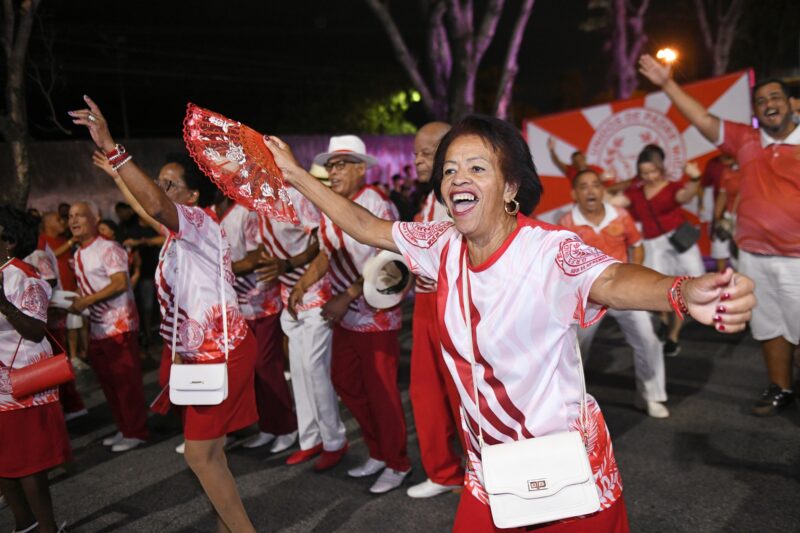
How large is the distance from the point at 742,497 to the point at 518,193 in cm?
285

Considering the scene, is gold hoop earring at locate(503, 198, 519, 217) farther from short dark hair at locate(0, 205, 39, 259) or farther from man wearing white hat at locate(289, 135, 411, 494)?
short dark hair at locate(0, 205, 39, 259)

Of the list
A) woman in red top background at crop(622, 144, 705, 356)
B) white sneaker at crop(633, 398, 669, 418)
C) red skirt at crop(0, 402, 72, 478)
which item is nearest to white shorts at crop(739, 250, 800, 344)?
white sneaker at crop(633, 398, 669, 418)

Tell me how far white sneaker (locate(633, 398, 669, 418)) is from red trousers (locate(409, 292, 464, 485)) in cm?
200

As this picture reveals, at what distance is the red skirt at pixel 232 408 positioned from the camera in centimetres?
324

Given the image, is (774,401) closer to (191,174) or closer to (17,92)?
(191,174)

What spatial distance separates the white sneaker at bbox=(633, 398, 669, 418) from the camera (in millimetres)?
5391

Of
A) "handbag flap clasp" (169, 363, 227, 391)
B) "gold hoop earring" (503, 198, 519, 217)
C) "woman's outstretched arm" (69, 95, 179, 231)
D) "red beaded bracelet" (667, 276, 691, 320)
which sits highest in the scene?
"woman's outstretched arm" (69, 95, 179, 231)

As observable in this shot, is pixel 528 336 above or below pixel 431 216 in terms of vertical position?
below

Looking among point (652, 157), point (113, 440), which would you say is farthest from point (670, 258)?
point (113, 440)

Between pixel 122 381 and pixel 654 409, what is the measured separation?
14.3 feet

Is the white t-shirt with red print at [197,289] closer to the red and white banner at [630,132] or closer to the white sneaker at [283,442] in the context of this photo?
the white sneaker at [283,442]

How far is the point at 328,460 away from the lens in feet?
16.0

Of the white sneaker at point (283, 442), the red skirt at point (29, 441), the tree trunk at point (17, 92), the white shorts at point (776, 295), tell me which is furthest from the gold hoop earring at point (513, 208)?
the tree trunk at point (17, 92)

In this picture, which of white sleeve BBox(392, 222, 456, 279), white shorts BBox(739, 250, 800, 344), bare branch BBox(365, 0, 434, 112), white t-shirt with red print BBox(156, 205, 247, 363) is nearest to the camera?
white sleeve BBox(392, 222, 456, 279)
